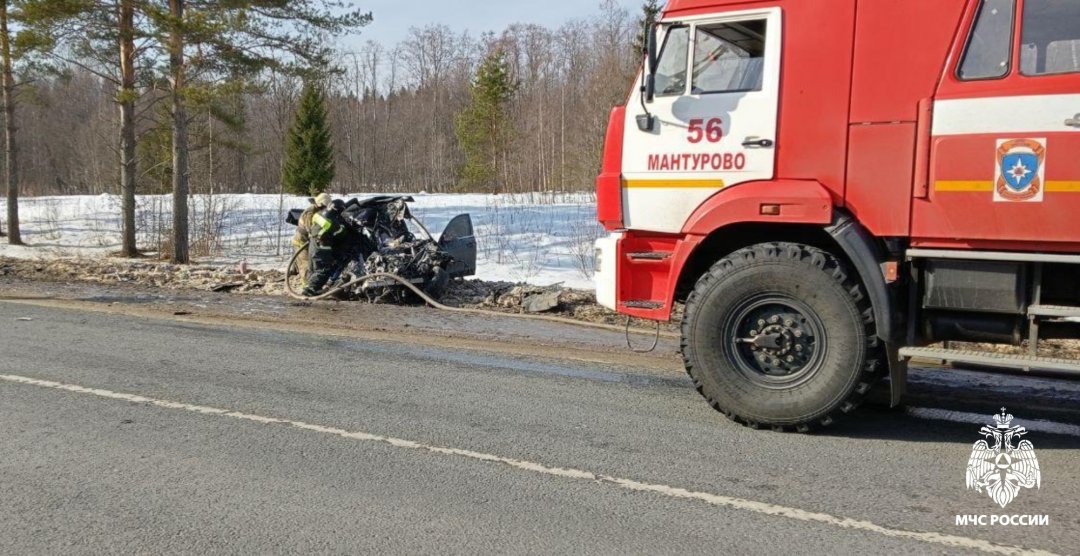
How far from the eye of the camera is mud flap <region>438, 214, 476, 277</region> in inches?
445

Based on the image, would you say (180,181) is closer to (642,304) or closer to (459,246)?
(459,246)

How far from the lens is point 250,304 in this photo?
10.5 meters

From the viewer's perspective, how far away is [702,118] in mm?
4918

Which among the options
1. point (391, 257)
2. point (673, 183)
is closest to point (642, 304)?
point (673, 183)

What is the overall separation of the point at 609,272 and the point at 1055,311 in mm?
2588

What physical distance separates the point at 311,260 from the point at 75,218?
2297cm

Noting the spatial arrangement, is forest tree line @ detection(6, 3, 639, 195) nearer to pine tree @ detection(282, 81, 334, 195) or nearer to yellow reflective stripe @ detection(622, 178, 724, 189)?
pine tree @ detection(282, 81, 334, 195)

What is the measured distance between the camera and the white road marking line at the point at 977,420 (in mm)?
4770

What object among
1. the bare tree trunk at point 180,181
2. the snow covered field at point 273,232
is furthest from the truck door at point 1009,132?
the bare tree trunk at point 180,181

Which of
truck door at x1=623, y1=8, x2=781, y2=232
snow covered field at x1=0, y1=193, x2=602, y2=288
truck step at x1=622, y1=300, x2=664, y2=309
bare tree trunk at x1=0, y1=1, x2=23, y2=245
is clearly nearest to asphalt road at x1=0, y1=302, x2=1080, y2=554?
truck step at x1=622, y1=300, x2=664, y2=309

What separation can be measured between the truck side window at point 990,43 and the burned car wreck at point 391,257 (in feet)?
25.0

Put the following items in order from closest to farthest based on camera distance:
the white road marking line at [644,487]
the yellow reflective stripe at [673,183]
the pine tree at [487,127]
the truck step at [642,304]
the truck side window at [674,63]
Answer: the white road marking line at [644,487] < the yellow reflective stripe at [673,183] < the truck side window at [674,63] < the truck step at [642,304] < the pine tree at [487,127]

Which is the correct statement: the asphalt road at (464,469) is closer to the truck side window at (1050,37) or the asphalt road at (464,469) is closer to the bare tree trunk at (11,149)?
the truck side window at (1050,37)

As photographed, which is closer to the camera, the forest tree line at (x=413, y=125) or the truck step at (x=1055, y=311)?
the truck step at (x=1055, y=311)
